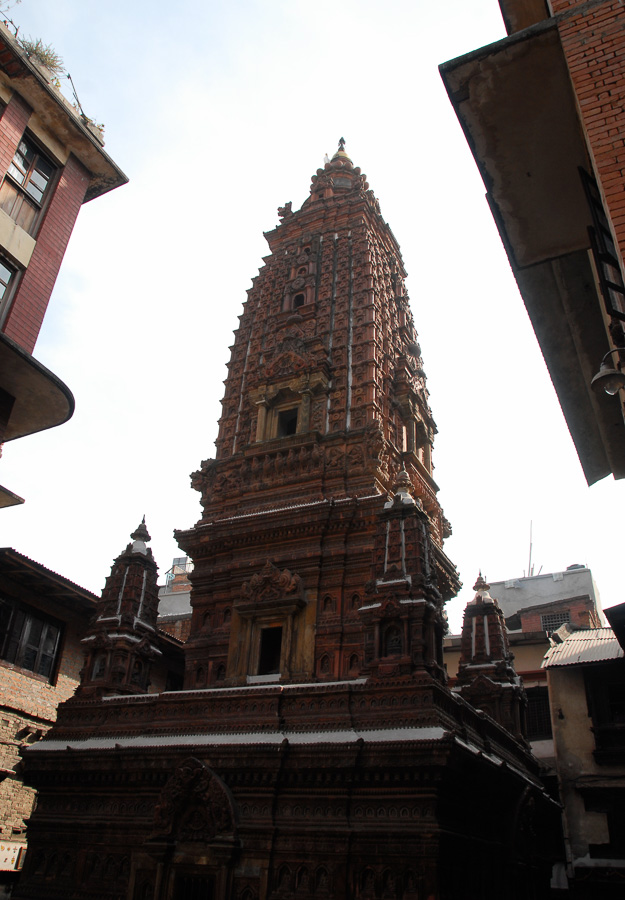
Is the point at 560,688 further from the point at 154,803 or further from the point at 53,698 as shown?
the point at 53,698

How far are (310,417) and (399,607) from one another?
8.95 m

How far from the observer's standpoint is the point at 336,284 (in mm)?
26625

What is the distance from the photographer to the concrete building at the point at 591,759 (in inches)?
812


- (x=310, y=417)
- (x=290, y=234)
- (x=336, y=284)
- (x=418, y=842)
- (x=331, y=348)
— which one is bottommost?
(x=418, y=842)

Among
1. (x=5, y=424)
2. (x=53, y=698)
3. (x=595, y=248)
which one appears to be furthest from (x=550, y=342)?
(x=53, y=698)

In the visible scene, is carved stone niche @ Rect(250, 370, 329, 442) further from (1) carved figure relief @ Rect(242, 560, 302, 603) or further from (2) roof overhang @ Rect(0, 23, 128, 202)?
(2) roof overhang @ Rect(0, 23, 128, 202)

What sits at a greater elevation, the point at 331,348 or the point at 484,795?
the point at 331,348

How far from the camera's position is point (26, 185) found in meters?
13.7

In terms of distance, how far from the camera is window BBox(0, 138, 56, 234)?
13242 mm

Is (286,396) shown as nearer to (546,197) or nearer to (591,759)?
(546,197)

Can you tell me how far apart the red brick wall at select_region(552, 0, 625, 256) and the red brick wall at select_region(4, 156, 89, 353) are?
9.87 m

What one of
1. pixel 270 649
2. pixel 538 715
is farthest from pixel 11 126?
pixel 538 715

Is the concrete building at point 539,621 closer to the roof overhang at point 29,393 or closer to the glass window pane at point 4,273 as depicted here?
the roof overhang at point 29,393

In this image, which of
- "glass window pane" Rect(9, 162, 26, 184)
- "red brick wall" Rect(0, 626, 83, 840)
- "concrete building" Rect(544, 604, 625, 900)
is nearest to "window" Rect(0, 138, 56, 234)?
"glass window pane" Rect(9, 162, 26, 184)
